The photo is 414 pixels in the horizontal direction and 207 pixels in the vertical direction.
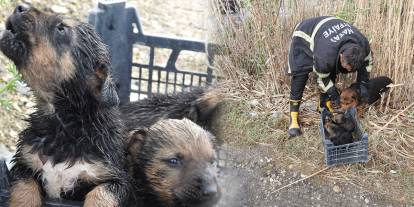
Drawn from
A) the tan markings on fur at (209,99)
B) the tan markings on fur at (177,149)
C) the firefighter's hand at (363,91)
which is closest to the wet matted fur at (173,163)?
the tan markings on fur at (177,149)

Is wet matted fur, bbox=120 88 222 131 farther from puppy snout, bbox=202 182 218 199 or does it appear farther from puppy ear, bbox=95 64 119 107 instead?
puppy ear, bbox=95 64 119 107

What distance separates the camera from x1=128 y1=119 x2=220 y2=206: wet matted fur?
9.85 feet

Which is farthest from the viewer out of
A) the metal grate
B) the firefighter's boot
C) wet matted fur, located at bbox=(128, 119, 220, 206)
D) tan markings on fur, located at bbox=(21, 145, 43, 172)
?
the firefighter's boot

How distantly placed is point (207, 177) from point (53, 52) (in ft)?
3.16

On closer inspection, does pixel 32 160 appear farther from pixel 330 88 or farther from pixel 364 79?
pixel 364 79

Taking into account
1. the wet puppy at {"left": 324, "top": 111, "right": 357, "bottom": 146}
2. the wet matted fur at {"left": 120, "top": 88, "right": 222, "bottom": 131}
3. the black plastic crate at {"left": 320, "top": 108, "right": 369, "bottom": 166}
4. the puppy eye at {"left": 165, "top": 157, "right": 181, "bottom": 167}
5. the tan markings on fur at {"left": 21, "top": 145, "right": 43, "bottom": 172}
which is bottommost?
the black plastic crate at {"left": 320, "top": 108, "right": 369, "bottom": 166}

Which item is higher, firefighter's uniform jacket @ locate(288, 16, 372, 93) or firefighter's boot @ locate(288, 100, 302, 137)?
firefighter's uniform jacket @ locate(288, 16, 372, 93)

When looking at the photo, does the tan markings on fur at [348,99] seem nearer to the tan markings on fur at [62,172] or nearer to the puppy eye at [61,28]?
the tan markings on fur at [62,172]

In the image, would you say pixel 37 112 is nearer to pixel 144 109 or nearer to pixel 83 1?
pixel 144 109

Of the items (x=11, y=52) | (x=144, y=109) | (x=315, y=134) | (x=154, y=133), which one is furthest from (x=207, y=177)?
(x=315, y=134)

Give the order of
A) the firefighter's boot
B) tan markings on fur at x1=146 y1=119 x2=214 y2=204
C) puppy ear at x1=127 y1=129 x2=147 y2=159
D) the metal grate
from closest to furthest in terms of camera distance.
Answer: tan markings on fur at x1=146 y1=119 x2=214 y2=204 → puppy ear at x1=127 y1=129 x2=147 y2=159 → the metal grate → the firefighter's boot

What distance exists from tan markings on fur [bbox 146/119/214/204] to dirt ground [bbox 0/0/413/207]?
13.2 inches

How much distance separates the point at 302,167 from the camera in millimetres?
5020

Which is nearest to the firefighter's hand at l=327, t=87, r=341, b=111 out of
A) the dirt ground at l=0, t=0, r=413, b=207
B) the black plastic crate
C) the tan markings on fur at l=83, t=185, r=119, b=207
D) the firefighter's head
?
the black plastic crate
